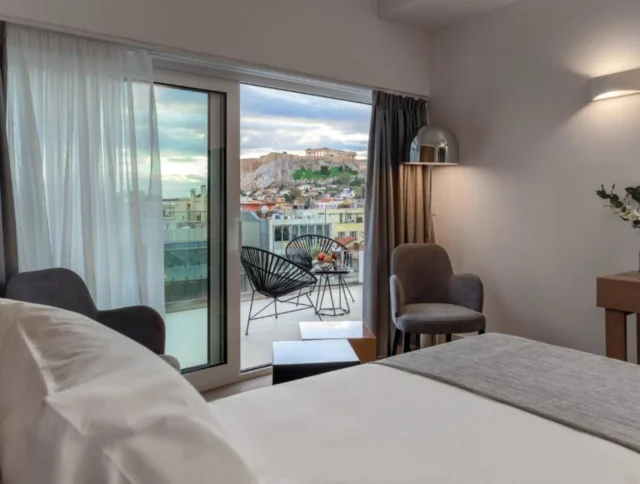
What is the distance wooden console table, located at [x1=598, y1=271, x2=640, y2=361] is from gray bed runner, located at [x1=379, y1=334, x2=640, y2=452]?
990mm

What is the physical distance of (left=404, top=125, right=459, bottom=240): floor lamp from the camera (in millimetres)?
3732

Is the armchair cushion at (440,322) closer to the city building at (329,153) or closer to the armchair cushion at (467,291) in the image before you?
the armchair cushion at (467,291)

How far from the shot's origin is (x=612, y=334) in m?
2.72

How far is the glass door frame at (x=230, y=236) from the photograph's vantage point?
3275mm

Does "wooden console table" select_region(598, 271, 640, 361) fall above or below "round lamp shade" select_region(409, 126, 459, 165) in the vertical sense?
below

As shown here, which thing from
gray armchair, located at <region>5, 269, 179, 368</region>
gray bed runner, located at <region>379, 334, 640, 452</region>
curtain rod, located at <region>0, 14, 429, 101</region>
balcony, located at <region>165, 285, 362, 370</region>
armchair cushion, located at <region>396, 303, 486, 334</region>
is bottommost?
balcony, located at <region>165, 285, 362, 370</region>

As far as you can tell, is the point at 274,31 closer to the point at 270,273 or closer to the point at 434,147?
the point at 434,147

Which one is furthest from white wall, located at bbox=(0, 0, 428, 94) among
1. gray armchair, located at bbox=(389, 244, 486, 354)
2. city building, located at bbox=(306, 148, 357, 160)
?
gray armchair, located at bbox=(389, 244, 486, 354)

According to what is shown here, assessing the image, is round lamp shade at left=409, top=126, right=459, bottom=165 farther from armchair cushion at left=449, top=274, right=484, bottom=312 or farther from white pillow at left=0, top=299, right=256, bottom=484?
white pillow at left=0, top=299, right=256, bottom=484

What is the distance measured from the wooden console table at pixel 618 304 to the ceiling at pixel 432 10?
2.09 metres

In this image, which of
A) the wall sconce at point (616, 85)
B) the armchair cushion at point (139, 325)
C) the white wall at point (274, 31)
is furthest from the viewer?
the wall sconce at point (616, 85)

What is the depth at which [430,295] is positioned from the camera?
3756 millimetres

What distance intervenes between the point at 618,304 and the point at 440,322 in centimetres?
99

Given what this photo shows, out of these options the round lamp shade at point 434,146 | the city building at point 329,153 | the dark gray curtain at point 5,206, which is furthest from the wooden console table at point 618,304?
the dark gray curtain at point 5,206
